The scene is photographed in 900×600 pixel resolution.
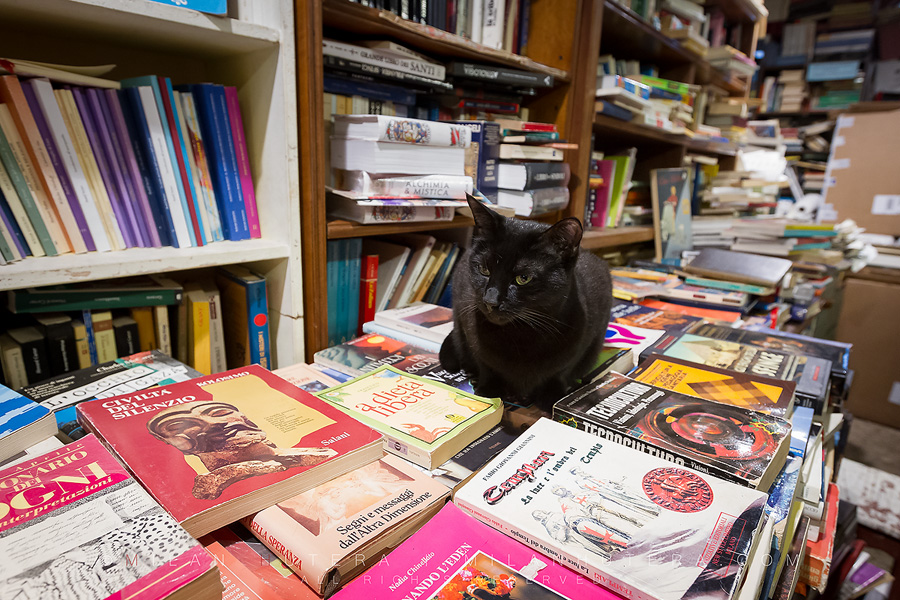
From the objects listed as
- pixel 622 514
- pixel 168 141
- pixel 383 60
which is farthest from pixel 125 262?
pixel 622 514

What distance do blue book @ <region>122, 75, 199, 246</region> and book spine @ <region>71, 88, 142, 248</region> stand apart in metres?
0.08

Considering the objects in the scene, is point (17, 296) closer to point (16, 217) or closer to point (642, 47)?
point (16, 217)

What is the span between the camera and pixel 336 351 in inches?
40.6

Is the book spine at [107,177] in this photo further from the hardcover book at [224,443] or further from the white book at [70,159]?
the hardcover book at [224,443]

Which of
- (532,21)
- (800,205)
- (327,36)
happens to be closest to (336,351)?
(327,36)

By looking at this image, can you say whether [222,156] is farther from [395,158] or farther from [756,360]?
[756,360]

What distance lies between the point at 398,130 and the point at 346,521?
0.78 m

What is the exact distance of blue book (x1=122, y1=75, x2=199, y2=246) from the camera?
33.3 inches

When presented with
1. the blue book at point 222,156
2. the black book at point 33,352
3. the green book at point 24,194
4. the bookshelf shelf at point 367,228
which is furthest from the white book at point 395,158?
the black book at point 33,352

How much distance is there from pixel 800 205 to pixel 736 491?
147 inches

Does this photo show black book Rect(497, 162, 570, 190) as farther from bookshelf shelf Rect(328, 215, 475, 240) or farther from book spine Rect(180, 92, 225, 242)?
book spine Rect(180, 92, 225, 242)

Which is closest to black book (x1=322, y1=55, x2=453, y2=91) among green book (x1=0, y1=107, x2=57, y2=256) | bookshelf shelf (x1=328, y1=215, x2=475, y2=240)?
bookshelf shelf (x1=328, y1=215, x2=475, y2=240)

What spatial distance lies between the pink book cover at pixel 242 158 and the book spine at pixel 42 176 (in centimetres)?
30

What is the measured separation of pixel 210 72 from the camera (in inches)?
43.7
